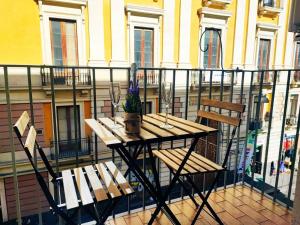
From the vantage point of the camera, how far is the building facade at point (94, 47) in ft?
23.5

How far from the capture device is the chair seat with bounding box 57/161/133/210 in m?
1.37

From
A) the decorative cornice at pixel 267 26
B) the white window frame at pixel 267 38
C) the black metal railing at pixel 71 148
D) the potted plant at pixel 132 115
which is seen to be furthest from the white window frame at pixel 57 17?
the white window frame at pixel 267 38

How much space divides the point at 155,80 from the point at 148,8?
9.38 feet

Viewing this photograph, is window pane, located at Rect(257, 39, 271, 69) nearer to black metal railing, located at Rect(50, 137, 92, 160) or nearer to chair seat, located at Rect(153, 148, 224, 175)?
black metal railing, located at Rect(50, 137, 92, 160)

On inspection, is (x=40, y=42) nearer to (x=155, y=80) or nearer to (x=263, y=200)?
(x=155, y=80)

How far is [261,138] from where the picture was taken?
496 inches

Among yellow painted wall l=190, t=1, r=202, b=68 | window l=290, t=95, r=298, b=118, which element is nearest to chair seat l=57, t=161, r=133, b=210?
yellow painted wall l=190, t=1, r=202, b=68

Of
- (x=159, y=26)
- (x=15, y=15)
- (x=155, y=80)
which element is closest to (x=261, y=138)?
(x=155, y=80)

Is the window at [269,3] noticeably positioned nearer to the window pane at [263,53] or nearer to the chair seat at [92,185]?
the window pane at [263,53]

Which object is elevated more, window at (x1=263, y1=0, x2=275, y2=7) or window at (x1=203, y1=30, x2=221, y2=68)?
window at (x1=263, y1=0, x2=275, y2=7)

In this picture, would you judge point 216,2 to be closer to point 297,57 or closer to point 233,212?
point 297,57

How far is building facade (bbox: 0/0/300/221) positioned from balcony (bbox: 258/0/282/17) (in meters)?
0.07

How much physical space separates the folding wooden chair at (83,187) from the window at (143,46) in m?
8.10

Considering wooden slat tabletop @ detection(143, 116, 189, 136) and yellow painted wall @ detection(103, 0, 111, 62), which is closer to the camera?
wooden slat tabletop @ detection(143, 116, 189, 136)
